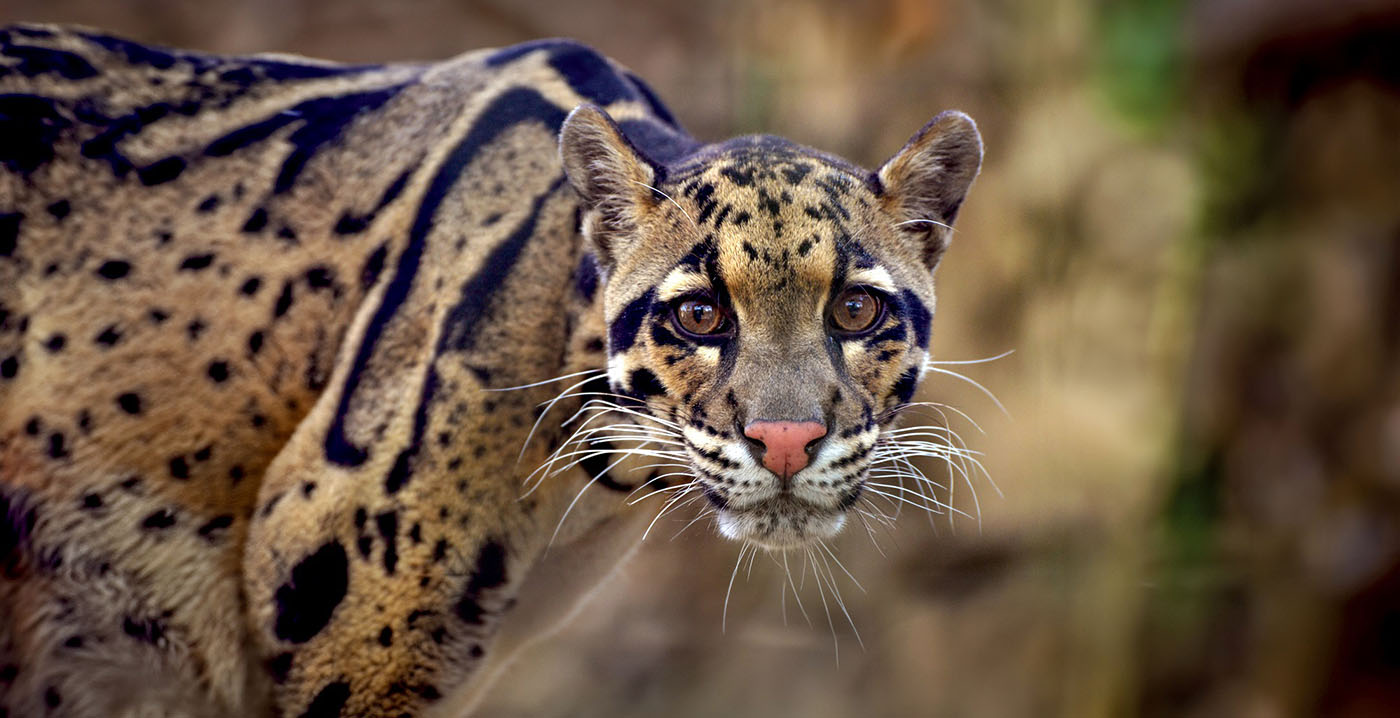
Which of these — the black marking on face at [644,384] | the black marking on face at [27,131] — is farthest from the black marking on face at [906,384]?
the black marking on face at [27,131]

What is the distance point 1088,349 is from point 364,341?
139 inches

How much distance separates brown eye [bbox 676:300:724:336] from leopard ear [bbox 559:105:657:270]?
0.25 metres

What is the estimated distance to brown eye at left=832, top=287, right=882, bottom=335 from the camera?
6.54 feet

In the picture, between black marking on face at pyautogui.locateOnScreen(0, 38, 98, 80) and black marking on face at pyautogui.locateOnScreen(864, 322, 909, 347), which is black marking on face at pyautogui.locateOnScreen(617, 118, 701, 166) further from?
black marking on face at pyautogui.locateOnScreen(0, 38, 98, 80)

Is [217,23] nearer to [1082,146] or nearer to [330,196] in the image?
[330,196]

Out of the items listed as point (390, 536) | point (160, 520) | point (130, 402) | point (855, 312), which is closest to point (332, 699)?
point (390, 536)

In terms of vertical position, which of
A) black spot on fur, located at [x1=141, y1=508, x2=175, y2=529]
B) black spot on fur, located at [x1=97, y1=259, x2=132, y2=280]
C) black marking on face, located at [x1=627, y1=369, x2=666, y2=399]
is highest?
black spot on fur, located at [x1=97, y1=259, x2=132, y2=280]

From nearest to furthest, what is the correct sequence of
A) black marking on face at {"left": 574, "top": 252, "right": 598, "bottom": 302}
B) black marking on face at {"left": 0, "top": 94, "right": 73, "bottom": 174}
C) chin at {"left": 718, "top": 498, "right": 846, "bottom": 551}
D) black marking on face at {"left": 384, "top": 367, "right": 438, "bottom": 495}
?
chin at {"left": 718, "top": 498, "right": 846, "bottom": 551} < black marking on face at {"left": 384, "top": 367, "right": 438, "bottom": 495} < black marking on face at {"left": 574, "top": 252, "right": 598, "bottom": 302} < black marking on face at {"left": 0, "top": 94, "right": 73, "bottom": 174}

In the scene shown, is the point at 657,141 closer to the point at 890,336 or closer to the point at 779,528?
the point at 890,336

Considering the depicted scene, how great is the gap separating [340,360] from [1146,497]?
13.6 feet

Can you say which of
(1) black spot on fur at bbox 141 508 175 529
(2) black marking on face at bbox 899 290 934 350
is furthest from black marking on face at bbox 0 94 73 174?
(2) black marking on face at bbox 899 290 934 350

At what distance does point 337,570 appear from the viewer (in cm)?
210

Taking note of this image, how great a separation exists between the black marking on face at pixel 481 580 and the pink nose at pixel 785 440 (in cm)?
69

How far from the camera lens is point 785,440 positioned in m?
1.77
